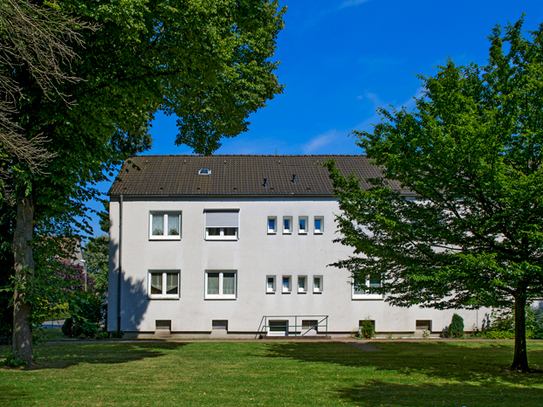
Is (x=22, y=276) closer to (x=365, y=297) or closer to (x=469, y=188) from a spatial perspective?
(x=469, y=188)

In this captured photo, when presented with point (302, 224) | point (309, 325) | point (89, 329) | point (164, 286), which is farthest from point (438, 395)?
point (89, 329)

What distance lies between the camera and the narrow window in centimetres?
2305

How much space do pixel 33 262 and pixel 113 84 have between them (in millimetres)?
4748

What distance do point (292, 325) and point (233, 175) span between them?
7784mm

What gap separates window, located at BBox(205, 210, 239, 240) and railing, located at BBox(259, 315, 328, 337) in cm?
426

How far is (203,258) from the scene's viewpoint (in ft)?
74.7

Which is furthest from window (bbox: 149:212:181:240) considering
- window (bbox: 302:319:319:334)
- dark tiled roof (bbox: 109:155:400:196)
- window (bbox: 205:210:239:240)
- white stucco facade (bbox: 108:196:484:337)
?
window (bbox: 302:319:319:334)

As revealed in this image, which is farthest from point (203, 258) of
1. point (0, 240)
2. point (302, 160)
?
point (0, 240)

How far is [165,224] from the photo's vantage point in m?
23.1

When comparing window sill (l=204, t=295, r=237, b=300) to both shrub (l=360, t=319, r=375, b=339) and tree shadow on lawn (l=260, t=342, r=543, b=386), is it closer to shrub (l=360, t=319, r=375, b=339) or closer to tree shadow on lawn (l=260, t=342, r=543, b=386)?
tree shadow on lawn (l=260, t=342, r=543, b=386)

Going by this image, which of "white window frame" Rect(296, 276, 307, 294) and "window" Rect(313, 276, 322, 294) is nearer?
"white window frame" Rect(296, 276, 307, 294)

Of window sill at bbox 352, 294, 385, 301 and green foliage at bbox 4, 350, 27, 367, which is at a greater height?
window sill at bbox 352, 294, 385, 301

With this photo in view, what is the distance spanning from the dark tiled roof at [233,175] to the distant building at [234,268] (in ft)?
0.38

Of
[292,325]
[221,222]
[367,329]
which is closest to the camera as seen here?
[367,329]
